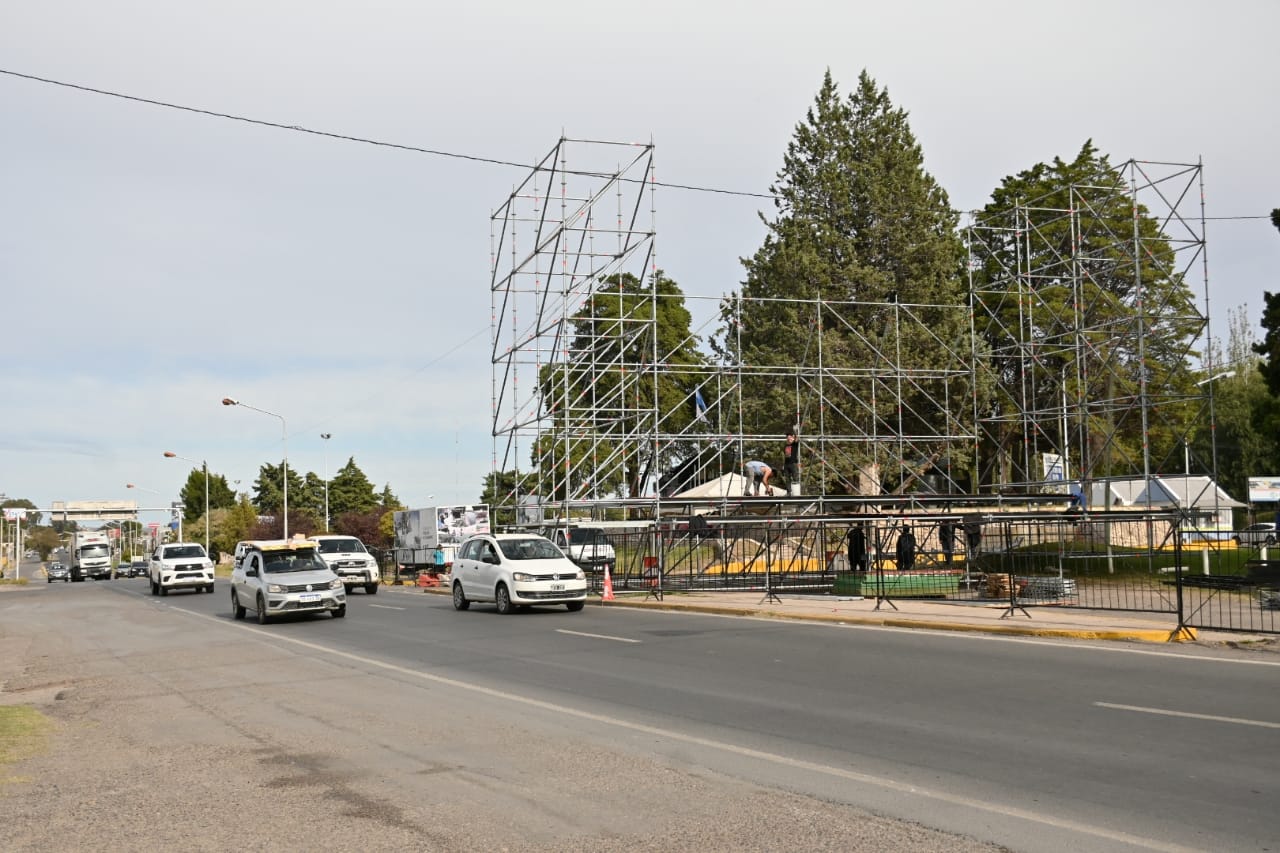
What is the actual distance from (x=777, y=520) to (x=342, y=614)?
1119cm

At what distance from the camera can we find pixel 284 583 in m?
24.6

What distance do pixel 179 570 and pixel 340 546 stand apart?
24.8ft

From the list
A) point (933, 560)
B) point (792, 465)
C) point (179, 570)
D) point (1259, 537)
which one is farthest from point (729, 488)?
point (179, 570)

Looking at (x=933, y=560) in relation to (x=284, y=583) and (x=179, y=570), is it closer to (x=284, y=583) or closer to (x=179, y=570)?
(x=284, y=583)

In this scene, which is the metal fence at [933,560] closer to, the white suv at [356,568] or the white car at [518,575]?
the white car at [518,575]

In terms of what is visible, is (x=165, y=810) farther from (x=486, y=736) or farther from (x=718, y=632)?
(x=718, y=632)

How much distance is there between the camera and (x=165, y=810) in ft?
25.4

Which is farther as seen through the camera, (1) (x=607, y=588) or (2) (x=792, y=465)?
(2) (x=792, y=465)

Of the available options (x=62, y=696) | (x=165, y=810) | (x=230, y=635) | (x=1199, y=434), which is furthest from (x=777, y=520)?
(x=1199, y=434)

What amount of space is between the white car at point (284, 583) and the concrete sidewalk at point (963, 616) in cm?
620

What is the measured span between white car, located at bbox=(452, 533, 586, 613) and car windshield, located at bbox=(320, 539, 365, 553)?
1205 cm

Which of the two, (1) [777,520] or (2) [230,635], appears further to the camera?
(1) [777,520]

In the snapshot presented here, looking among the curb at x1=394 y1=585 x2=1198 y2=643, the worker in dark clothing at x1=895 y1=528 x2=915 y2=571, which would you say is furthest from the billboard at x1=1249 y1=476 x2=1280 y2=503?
the curb at x1=394 y1=585 x2=1198 y2=643

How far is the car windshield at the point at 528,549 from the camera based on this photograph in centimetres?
2534
